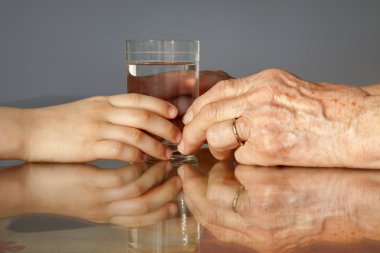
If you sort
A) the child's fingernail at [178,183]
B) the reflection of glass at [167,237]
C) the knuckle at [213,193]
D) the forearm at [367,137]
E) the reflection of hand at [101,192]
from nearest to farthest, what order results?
the reflection of glass at [167,237]
the reflection of hand at [101,192]
the knuckle at [213,193]
the child's fingernail at [178,183]
the forearm at [367,137]

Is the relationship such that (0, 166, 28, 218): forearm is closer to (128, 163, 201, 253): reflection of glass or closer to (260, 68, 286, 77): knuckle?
(128, 163, 201, 253): reflection of glass

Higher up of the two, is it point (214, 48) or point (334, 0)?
point (334, 0)

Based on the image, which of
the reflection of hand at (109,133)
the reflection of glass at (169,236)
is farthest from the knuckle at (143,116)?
the reflection of glass at (169,236)

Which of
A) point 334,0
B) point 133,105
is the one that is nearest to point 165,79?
point 133,105

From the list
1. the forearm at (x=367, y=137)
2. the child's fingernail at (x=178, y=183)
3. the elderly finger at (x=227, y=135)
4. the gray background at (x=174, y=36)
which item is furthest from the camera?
the gray background at (x=174, y=36)

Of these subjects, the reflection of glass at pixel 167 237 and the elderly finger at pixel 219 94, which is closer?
the reflection of glass at pixel 167 237

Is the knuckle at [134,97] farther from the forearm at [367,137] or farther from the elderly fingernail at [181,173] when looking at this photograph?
the forearm at [367,137]

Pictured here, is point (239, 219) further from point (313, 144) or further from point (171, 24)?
point (171, 24)

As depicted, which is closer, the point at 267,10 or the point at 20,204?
the point at 20,204
